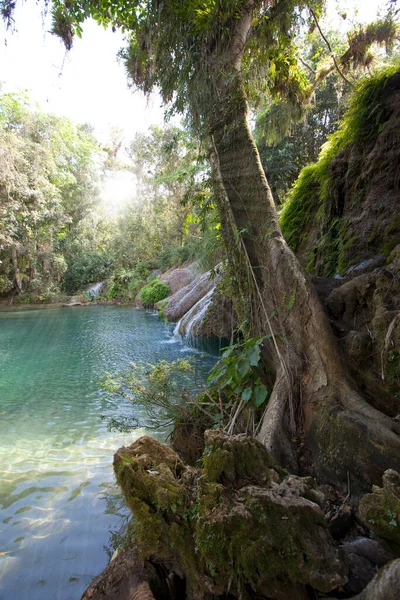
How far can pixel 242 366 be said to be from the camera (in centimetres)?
320

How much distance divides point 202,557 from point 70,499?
81.1 inches

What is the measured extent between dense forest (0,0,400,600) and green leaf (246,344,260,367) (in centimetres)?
2

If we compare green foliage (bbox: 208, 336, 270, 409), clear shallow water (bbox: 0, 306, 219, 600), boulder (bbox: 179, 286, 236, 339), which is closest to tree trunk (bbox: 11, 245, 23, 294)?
clear shallow water (bbox: 0, 306, 219, 600)

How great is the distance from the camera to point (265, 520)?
1.69m

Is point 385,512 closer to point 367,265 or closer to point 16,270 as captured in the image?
point 367,265

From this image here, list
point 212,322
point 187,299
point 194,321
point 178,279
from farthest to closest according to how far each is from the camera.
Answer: point 178,279, point 187,299, point 194,321, point 212,322

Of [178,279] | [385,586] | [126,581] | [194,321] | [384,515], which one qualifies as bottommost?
[126,581]

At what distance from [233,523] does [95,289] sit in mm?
28660

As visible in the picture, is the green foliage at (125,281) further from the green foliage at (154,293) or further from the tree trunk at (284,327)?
the tree trunk at (284,327)

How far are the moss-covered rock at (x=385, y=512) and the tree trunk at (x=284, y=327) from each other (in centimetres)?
60

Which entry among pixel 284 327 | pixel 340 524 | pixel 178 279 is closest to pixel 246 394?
pixel 284 327

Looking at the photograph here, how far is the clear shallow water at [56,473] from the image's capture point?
251cm

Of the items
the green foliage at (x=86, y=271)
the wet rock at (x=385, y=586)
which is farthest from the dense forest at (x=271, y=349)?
the green foliage at (x=86, y=271)

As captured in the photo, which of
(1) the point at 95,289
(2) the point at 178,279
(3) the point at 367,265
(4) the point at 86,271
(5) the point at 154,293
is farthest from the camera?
(4) the point at 86,271
